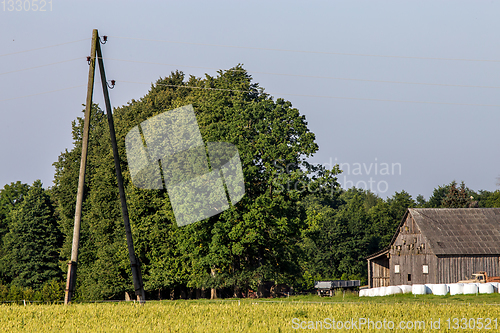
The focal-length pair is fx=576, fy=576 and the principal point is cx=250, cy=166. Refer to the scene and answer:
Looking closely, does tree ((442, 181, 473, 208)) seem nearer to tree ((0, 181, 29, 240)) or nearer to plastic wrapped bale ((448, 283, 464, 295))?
plastic wrapped bale ((448, 283, 464, 295))

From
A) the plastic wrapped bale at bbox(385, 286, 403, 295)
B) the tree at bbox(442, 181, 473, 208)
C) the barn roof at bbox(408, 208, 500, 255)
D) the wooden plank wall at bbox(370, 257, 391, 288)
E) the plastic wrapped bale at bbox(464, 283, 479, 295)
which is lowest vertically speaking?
the plastic wrapped bale at bbox(385, 286, 403, 295)

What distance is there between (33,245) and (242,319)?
62208mm

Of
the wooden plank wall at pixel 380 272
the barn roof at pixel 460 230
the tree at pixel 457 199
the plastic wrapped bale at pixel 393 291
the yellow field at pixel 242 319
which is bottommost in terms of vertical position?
the yellow field at pixel 242 319

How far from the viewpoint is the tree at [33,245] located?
71750 millimetres

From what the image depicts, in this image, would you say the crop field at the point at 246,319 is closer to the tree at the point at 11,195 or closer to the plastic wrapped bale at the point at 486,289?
the plastic wrapped bale at the point at 486,289

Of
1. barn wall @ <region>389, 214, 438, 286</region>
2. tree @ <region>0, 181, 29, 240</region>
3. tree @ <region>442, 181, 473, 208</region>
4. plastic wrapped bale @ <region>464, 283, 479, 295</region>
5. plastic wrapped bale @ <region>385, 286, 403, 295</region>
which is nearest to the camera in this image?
plastic wrapped bale @ <region>464, 283, 479, 295</region>

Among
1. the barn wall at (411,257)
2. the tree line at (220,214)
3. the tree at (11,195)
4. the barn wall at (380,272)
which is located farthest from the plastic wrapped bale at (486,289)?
the tree at (11,195)

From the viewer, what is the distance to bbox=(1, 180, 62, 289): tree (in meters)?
71.8

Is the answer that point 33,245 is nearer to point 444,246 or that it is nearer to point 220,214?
point 220,214

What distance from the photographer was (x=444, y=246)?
162ft

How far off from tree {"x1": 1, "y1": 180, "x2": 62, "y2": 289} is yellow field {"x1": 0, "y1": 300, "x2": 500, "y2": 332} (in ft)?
180

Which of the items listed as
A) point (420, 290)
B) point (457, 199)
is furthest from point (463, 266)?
point (457, 199)

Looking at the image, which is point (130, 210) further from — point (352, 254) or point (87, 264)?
point (352, 254)

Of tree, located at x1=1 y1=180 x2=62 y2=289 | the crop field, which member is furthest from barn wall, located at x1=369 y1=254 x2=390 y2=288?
tree, located at x1=1 y1=180 x2=62 y2=289
